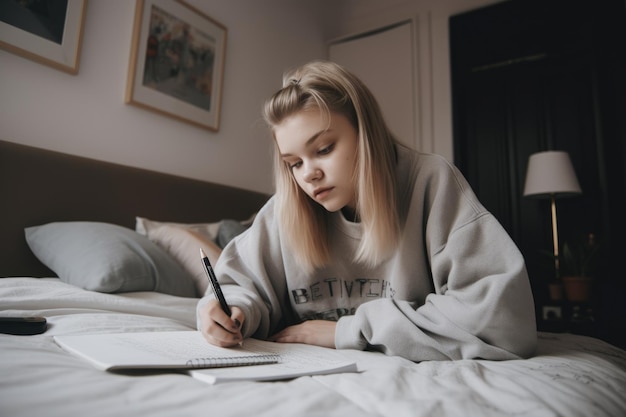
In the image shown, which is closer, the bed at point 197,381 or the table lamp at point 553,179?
the bed at point 197,381

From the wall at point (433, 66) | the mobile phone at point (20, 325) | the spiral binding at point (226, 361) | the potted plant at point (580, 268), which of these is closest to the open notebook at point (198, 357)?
the spiral binding at point (226, 361)

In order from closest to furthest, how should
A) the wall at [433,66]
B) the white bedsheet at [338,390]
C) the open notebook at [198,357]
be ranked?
the white bedsheet at [338,390] → the open notebook at [198,357] → the wall at [433,66]

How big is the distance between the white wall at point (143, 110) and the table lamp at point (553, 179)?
5.19 feet

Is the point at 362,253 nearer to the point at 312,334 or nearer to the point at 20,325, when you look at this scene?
the point at 312,334

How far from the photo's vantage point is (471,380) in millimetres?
507

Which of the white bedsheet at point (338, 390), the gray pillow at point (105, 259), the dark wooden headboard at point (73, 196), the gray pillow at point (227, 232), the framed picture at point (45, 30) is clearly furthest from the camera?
the gray pillow at point (227, 232)

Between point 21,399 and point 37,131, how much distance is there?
1484 millimetres

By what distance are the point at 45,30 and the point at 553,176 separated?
2518 millimetres

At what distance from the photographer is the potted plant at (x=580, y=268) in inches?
84.4

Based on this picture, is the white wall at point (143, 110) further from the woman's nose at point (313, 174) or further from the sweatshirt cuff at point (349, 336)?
the sweatshirt cuff at point (349, 336)

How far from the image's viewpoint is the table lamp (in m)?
2.27

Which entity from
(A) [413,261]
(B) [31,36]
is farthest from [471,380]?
(B) [31,36]

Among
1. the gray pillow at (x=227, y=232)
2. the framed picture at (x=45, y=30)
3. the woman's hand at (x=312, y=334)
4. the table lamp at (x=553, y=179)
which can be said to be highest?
the framed picture at (x=45, y=30)

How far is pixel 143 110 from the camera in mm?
1919
